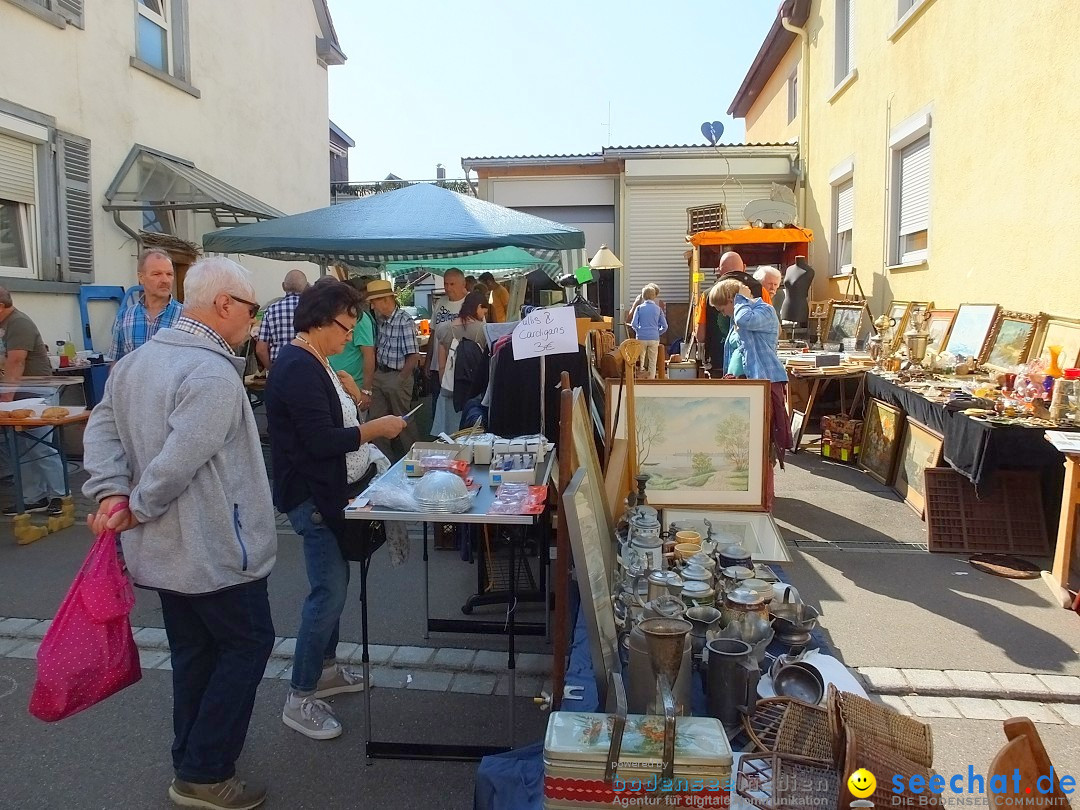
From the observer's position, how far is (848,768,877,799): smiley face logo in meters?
1.59

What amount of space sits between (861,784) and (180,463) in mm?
1936

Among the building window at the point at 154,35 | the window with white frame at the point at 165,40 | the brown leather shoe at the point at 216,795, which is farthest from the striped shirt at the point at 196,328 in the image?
the building window at the point at 154,35

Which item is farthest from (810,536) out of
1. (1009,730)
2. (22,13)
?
(22,13)

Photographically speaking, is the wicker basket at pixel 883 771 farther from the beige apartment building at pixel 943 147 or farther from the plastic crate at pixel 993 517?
the beige apartment building at pixel 943 147

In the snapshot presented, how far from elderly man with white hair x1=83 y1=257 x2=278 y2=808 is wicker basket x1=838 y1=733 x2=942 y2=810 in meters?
1.78

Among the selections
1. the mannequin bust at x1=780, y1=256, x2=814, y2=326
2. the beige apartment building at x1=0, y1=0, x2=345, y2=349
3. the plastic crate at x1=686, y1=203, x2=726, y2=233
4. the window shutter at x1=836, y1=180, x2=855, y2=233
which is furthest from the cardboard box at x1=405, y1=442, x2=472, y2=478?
the plastic crate at x1=686, y1=203, x2=726, y2=233

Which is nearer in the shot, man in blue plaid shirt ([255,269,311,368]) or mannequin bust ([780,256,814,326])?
man in blue plaid shirt ([255,269,311,368])

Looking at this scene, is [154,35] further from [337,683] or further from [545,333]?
[337,683]

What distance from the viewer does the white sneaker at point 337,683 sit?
128 inches

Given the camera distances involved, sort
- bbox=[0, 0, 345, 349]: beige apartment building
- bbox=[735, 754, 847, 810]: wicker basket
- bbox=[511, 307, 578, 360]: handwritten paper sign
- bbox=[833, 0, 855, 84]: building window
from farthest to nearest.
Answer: bbox=[833, 0, 855, 84]: building window < bbox=[0, 0, 345, 349]: beige apartment building < bbox=[511, 307, 578, 360]: handwritten paper sign < bbox=[735, 754, 847, 810]: wicker basket

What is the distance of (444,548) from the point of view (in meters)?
5.14

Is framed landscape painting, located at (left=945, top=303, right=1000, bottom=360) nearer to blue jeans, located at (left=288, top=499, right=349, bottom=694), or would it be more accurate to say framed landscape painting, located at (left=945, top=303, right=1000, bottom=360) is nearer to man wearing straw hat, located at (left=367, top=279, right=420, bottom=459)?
man wearing straw hat, located at (left=367, top=279, right=420, bottom=459)

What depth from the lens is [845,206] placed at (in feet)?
37.4

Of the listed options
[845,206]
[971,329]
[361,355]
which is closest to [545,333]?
[361,355]
